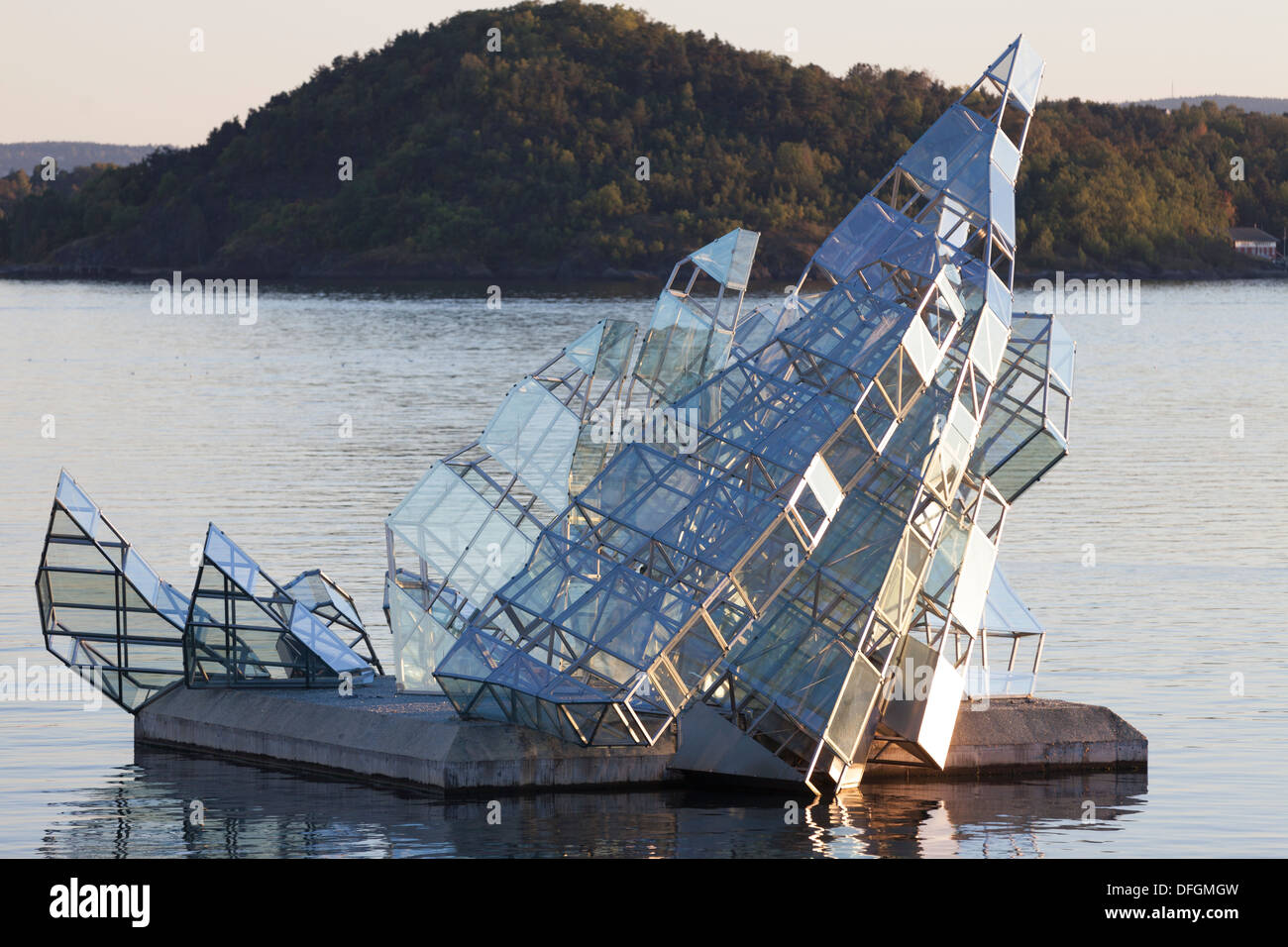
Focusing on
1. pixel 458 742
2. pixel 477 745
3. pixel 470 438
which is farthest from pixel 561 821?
pixel 470 438

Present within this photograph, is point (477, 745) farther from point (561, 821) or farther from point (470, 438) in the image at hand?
point (470, 438)

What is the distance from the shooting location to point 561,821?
2753 cm

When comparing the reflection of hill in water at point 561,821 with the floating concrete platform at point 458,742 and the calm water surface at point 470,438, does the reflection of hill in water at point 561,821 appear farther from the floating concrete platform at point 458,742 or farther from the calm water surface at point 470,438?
the floating concrete platform at point 458,742

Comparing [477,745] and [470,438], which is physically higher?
[470,438]

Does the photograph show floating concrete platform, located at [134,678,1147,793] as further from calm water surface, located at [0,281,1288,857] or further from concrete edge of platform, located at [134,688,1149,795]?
calm water surface, located at [0,281,1288,857]

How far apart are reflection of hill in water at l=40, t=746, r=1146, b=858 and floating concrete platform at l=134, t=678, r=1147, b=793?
35 centimetres

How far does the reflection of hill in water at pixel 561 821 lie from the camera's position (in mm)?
26641

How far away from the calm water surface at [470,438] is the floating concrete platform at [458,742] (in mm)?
391

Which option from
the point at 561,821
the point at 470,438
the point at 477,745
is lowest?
the point at 561,821

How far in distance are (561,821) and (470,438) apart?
188 ft

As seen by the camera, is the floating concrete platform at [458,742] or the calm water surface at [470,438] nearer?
the calm water surface at [470,438]

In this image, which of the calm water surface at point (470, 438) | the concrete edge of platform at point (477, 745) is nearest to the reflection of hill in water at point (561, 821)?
the calm water surface at point (470, 438)

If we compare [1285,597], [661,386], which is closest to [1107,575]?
[1285,597]

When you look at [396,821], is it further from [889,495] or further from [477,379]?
[477,379]
